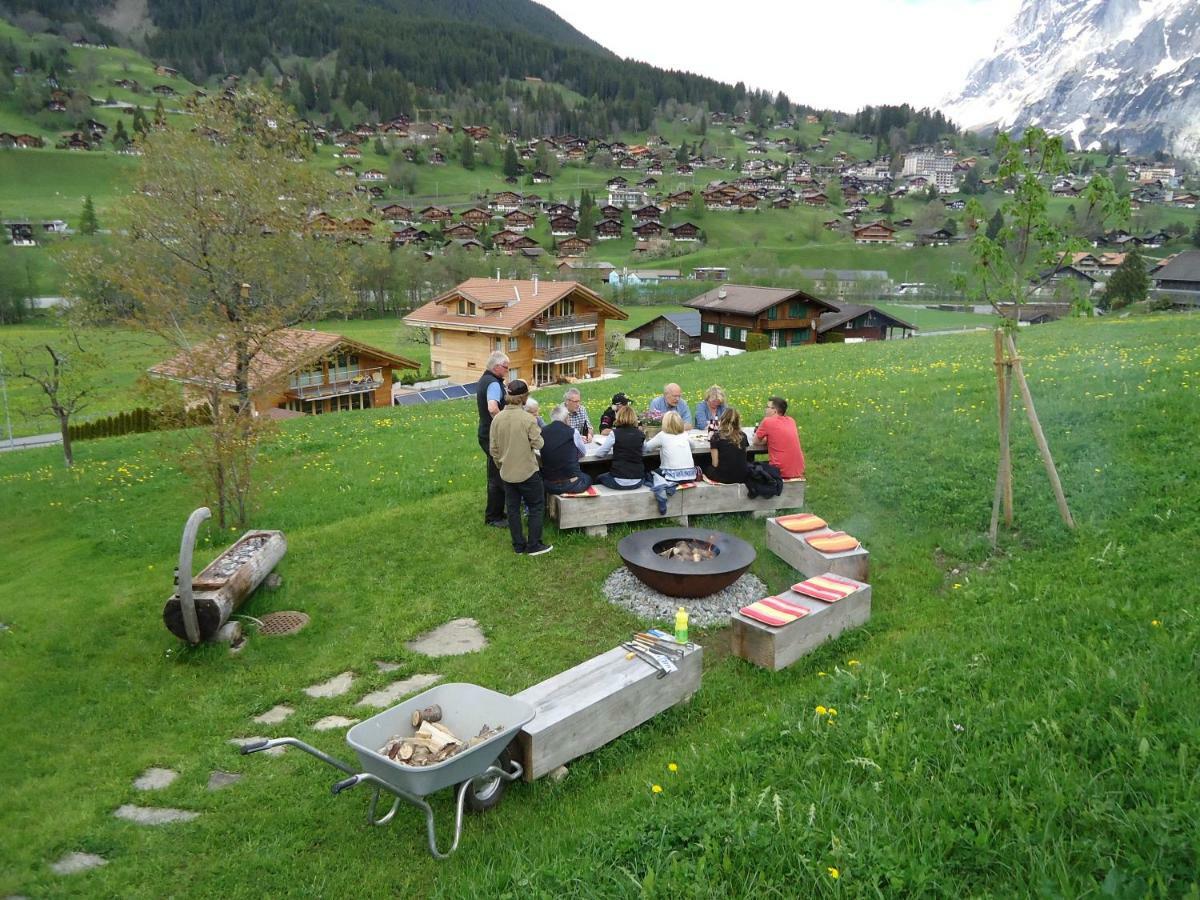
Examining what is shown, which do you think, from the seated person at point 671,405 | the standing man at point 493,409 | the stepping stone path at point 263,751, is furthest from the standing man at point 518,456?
the stepping stone path at point 263,751

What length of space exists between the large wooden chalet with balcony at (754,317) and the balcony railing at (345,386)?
28.9 m

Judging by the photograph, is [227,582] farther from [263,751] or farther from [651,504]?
[651,504]

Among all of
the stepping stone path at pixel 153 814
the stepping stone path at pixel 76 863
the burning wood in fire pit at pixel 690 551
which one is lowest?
the stepping stone path at pixel 153 814

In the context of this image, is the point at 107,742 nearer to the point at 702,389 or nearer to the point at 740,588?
the point at 740,588

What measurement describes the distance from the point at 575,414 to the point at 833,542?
15.2 feet

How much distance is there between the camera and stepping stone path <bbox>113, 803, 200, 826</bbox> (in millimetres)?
5605

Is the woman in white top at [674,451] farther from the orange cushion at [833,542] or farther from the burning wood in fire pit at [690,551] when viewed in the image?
the orange cushion at [833,542]

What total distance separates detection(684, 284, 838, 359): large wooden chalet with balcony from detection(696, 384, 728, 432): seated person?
5146 centimetres

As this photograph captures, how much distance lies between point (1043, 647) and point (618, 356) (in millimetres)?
65275

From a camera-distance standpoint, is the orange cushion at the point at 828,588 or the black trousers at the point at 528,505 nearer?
the orange cushion at the point at 828,588

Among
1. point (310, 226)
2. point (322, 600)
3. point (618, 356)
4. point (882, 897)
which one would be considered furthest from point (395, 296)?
point (882, 897)

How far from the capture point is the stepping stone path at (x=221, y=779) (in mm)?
6066

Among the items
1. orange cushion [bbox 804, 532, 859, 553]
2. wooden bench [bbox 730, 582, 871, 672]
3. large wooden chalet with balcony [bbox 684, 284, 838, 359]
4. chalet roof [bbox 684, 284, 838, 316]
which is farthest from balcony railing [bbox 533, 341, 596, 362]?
wooden bench [bbox 730, 582, 871, 672]

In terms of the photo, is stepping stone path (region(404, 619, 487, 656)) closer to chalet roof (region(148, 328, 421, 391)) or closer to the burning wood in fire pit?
the burning wood in fire pit
